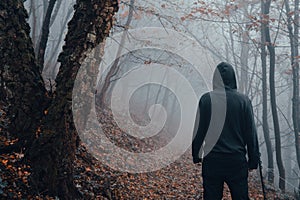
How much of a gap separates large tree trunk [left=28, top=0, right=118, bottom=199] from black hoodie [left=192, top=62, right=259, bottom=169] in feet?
5.10

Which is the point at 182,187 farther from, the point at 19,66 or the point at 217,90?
the point at 19,66

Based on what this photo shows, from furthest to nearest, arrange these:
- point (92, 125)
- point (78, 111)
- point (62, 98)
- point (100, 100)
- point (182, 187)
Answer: point (100, 100), point (92, 125), point (182, 187), point (78, 111), point (62, 98)

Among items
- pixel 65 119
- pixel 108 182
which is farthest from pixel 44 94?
pixel 108 182

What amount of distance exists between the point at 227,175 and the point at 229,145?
35 cm

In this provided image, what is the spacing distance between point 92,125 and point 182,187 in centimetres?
415

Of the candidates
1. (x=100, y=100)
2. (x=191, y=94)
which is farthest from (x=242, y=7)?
(x=191, y=94)

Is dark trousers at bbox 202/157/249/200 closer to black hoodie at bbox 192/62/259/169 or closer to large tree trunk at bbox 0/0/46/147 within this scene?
black hoodie at bbox 192/62/259/169

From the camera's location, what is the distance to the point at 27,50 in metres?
3.51

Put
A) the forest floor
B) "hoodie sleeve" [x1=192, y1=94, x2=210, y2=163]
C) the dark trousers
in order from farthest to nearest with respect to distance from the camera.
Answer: "hoodie sleeve" [x1=192, y1=94, x2=210, y2=163]
the dark trousers
the forest floor

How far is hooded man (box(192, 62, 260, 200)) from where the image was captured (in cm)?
337

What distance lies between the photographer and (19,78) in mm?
3432

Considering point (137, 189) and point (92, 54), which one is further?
point (137, 189)

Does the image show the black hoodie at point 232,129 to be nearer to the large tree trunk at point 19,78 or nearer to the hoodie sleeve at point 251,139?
the hoodie sleeve at point 251,139

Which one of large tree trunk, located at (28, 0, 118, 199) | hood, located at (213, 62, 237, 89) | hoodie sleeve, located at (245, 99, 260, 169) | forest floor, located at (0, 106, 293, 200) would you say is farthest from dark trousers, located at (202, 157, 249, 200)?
large tree trunk, located at (28, 0, 118, 199)
